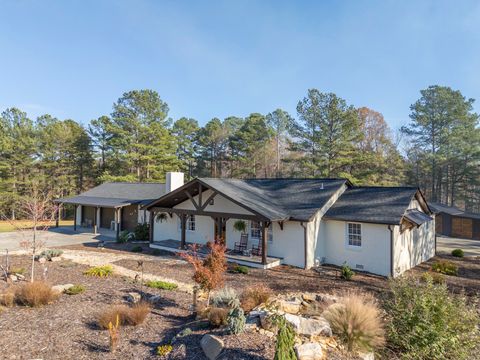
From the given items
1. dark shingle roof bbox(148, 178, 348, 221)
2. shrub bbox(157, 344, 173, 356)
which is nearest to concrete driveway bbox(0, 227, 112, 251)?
dark shingle roof bbox(148, 178, 348, 221)

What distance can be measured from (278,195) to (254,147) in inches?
918

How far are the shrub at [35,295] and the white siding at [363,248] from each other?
11.7 m

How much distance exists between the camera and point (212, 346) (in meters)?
5.29

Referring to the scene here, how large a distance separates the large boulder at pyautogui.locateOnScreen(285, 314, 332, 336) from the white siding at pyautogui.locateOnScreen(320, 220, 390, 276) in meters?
8.59

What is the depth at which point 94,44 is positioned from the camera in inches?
631

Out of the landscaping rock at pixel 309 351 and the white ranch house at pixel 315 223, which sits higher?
the white ranch house at pixel 315 223

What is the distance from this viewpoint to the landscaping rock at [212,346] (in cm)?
515

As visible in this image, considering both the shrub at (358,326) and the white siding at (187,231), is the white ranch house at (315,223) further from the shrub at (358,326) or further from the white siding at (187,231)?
the shrub at (358,326)

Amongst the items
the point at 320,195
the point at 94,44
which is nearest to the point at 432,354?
the point at 320,195

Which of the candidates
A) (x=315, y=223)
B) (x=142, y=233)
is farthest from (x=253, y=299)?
(x=142, y=233)

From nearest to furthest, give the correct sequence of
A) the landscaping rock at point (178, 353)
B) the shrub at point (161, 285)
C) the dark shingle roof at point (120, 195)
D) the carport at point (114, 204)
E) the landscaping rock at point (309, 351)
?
1. the landscaping rock at point (309, 351)
2. the landscaping rock at point (178, 353)
3. the shrub at point (161, 285)
4. the dark shingle roof at point (120, 195)
5. the carport at point (114, 204)

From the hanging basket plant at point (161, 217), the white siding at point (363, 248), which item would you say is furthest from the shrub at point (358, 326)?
the hanging basket plant at point (161, 217)

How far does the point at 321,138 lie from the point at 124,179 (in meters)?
24.0

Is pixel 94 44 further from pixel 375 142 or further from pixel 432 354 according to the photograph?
pixel 375 142
